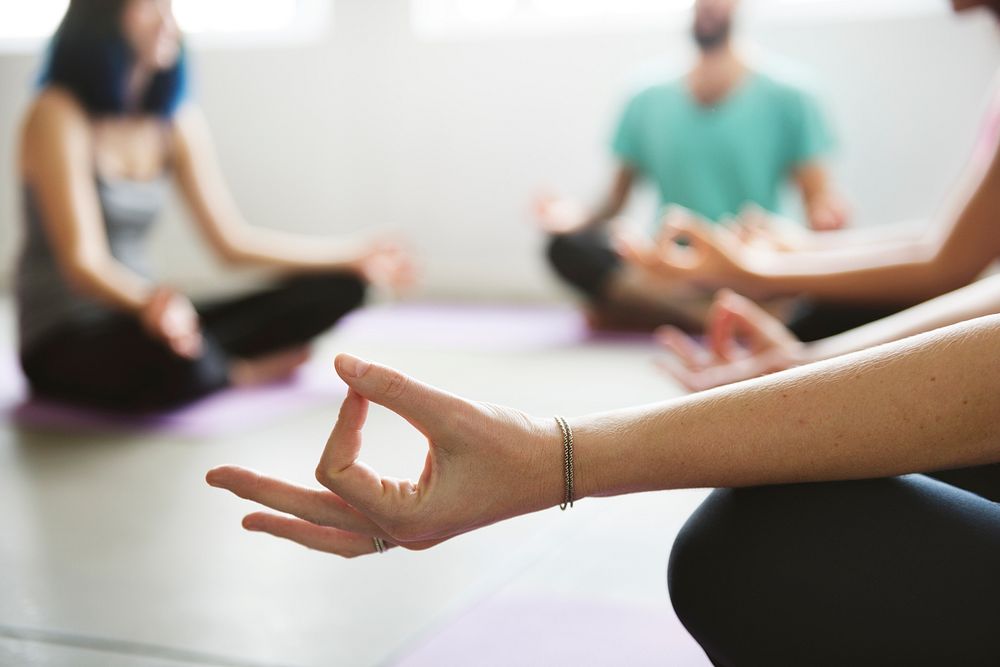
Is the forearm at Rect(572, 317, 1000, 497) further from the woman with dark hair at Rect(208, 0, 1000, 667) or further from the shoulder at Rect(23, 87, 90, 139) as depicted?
the shoulder at Rect(23, 87, 90, 139)

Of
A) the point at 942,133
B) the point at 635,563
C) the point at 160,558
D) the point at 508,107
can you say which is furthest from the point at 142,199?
the point at 942,133

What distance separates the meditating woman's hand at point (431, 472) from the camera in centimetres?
89

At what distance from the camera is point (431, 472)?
92cm

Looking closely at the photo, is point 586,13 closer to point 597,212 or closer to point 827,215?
point 597,212

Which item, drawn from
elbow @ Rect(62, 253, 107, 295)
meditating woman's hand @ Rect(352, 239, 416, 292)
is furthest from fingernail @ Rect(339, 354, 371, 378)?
meditating woman's hand @ Rect(352, 239, 416, 292)

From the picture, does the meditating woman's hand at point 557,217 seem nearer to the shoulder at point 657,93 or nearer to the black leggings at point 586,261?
the black leggings at point 586,261

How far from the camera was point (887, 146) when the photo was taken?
4203mm

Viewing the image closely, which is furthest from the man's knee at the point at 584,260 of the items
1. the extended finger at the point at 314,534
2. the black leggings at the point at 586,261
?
the extended finger at the point at 314,534

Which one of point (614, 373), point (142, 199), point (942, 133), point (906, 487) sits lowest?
point (614, 373)

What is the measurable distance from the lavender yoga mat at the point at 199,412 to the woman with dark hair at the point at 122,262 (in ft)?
0.16

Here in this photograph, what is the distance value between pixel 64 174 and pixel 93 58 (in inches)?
11.1

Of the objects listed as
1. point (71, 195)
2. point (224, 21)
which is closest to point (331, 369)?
point (71, 195)

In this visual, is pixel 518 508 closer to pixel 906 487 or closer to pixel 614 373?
pixel 906 487

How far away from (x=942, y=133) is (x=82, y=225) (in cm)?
303
